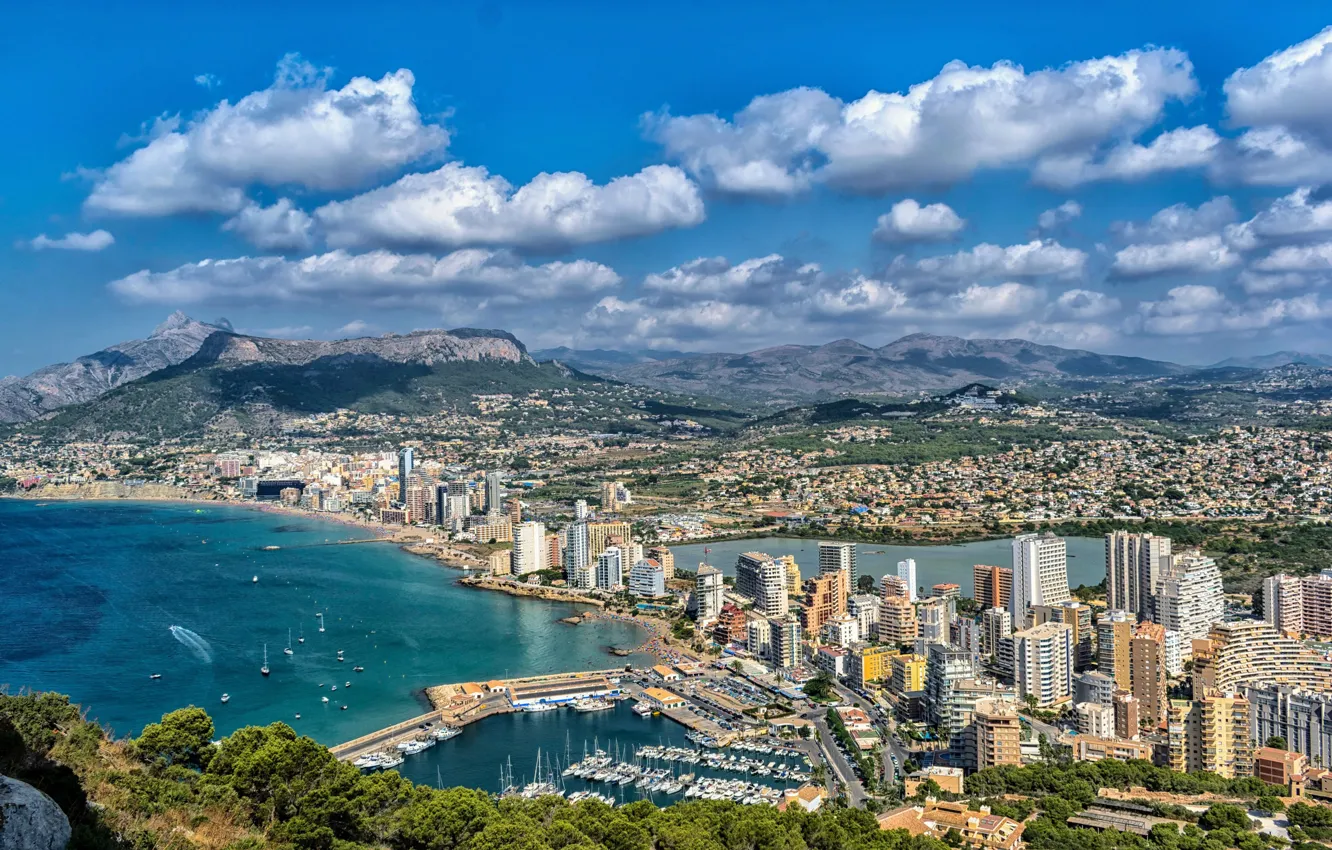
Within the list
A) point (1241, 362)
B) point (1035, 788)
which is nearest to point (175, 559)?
point (1035, 788)

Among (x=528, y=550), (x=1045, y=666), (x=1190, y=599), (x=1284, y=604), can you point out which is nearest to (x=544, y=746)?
(x=1045, y=666)

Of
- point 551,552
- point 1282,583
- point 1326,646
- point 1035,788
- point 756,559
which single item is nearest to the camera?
point 1035,788

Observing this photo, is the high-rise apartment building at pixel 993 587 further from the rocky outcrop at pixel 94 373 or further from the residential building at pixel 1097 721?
the rocky outcrop at pixel 94 373

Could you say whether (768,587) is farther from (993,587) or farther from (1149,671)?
(1149,671)

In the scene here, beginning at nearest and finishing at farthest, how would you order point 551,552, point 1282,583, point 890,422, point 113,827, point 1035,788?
point 113,827, point 1035,788, point 1282,583, point 551,552, point 890,422

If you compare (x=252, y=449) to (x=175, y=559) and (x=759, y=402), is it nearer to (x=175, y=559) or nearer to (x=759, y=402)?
(x=175, y=559)

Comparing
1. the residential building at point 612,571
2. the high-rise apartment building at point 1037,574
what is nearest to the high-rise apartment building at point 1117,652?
the high-rise apartment building at point 1037,574
